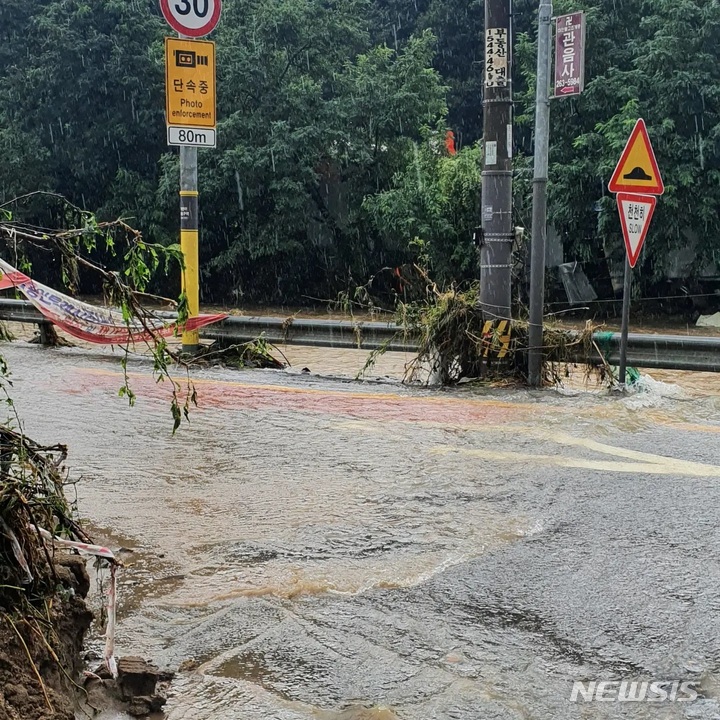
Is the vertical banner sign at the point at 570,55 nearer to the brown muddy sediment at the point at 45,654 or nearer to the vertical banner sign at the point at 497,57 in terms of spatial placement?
the vertical banner sign at the point at 497,57

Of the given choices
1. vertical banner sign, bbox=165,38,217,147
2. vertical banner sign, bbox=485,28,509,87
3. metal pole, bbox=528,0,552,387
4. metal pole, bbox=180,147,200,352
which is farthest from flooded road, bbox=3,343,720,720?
vertical banner sign, bbox=165,38,217,147

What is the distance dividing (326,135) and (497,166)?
14663mm

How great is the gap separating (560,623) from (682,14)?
18172mm

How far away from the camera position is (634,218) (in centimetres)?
897

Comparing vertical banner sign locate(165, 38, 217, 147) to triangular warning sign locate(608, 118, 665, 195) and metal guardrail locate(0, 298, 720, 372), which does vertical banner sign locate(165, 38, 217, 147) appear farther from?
triangular warning sign locate(608, 118, 665, 195)

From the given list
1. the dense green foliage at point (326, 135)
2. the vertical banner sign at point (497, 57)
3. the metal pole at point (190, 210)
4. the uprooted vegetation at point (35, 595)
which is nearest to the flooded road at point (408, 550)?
the uprooted vegetation at point (35, 595)

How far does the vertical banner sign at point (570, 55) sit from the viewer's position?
338 inches

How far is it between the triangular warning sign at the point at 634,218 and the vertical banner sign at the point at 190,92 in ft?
15.3

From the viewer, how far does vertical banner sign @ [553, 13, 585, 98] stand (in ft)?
28.2

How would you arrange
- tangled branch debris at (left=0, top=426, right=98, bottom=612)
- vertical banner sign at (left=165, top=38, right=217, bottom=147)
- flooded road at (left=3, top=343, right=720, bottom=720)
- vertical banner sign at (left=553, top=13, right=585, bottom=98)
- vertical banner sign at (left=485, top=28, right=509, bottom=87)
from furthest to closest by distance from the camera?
1. vertical banner sign at (left=165, top=38, right=217, bottom=147)
2. vertical banner sign at (left=485, top=28, right=509, bottom=87)
3. vertical banner sign at (left=553, top=13, right=585, bottom=98)
4. flooded road at (left=3, top=343, right=720, bottom=720)
5. tangled branch debris at (left=0, top=426, right=98, bottom=612)

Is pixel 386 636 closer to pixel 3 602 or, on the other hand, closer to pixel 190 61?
pixel 3 602

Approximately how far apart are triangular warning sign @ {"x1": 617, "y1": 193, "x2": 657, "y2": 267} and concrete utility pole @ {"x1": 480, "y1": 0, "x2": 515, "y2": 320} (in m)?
1.16

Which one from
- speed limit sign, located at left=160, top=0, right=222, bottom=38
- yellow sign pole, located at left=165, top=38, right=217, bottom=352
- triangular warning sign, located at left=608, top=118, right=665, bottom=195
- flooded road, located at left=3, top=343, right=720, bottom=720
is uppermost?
speed limit sign, located at left=160, top=0, right=222, bottom=38

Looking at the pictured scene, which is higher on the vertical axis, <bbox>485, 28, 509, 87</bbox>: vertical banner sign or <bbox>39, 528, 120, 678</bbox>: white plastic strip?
<bbox>485, 28, 509, 87</bbox>: vertical banner sign
